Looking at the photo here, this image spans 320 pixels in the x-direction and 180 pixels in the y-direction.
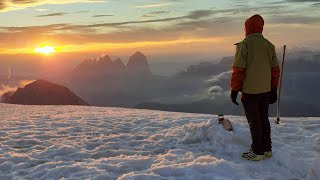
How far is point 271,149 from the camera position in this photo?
956 cm

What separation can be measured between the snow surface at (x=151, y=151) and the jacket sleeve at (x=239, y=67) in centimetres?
162

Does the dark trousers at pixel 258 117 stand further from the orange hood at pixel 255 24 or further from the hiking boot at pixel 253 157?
the orange hood at pixel 255 24

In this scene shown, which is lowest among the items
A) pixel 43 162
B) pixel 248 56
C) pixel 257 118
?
pixel 43 162

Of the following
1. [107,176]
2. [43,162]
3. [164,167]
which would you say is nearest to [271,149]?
[164,167]

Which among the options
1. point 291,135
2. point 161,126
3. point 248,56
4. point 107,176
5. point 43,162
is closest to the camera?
point 107,176

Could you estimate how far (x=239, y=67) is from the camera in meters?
8.67

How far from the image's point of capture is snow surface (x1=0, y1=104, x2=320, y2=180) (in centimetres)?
834

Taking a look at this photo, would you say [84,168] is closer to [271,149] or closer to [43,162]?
[43,162]

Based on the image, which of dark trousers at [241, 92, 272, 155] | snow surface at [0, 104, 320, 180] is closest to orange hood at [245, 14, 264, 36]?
dark trousers at [241, 92, 272, 155]

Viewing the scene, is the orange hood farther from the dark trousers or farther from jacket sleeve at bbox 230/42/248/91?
the dark trousers

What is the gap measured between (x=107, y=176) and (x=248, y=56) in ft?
12.4

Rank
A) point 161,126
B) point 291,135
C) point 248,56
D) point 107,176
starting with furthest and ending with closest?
point 161,126
point 291,135
point 248,56
point 107,176

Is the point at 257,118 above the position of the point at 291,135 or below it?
above

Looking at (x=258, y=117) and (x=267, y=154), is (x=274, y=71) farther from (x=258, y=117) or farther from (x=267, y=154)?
(x=267, y=154)
